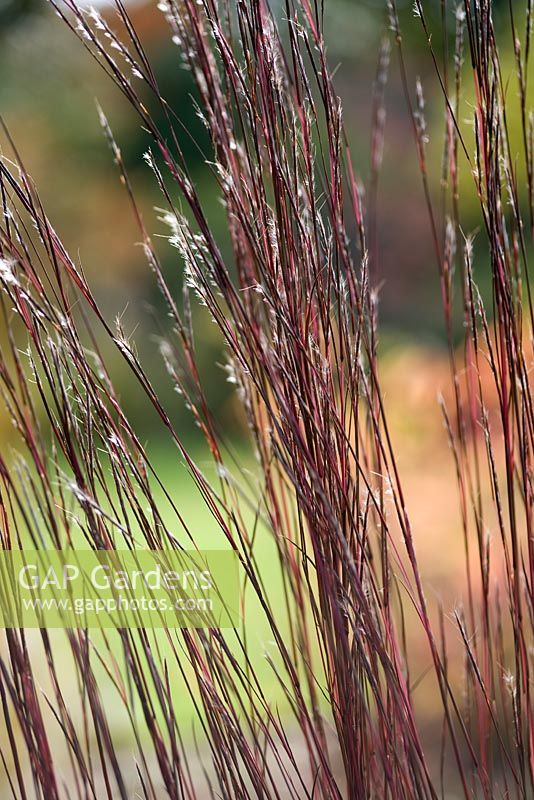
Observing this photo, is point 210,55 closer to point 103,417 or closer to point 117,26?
point 103,417

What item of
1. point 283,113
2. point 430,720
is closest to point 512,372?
point 283,113

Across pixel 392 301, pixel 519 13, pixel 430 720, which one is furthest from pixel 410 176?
pixel 430 720

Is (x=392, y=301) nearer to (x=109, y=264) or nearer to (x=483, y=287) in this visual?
(x=483, y=287)

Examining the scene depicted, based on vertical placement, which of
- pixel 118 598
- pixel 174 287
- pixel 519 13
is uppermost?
pixel 519 13

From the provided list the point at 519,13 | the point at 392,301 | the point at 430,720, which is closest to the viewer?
the point at 430,720

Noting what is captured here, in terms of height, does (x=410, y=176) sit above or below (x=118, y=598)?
above

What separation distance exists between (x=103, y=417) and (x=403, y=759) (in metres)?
0.34

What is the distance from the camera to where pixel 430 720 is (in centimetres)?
272

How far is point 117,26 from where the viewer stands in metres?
4.12

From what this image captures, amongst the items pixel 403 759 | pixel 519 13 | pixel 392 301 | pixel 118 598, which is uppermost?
pixel 519 13

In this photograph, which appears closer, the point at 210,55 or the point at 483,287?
the point at 210,55

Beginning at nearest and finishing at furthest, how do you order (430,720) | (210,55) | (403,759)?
(210,55) → (403,759) → (430,720)

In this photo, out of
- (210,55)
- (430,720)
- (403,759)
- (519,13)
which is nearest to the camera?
(210,55)

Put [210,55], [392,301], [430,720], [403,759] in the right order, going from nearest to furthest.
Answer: [210,55] → [403,759] → [430,720] → [392,301]
